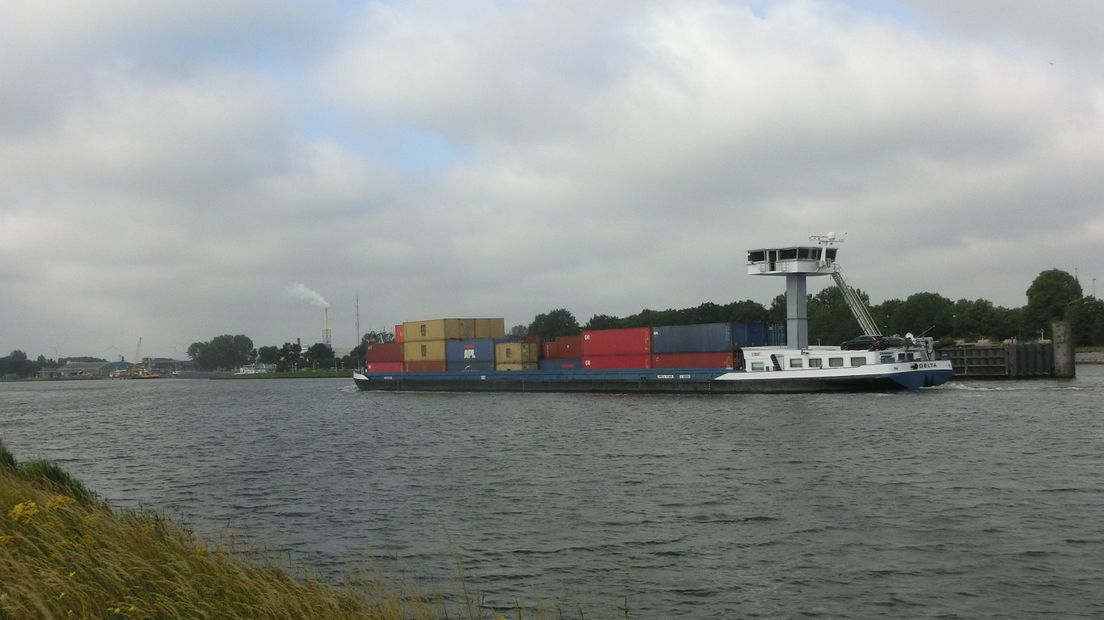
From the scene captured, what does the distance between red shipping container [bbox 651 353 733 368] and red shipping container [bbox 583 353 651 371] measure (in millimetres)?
753

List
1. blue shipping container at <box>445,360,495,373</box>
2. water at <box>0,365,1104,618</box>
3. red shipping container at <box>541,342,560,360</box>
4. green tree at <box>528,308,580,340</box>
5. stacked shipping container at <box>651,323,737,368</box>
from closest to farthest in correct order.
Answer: water at <box>0,365,1104,618</box>
stacked shipping container at <box>651,323,737,368</box>
red shipping container at <box>541,342,560,360</box>
blue shipping container at <box>445,360,495,373</box>
green tree at <box>528,308,580,340</box>

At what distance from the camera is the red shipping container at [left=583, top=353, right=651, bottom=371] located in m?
60.3

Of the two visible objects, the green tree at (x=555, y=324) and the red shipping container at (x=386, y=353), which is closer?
the red shipping container at (x=386, y=353)

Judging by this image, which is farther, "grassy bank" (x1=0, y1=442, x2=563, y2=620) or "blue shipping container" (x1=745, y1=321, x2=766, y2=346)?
"blue shipping container" (x1=745, y1=321, x2=766, y2=346)

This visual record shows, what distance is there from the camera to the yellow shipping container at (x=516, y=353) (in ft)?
227

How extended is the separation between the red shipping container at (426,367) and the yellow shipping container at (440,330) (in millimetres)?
2306

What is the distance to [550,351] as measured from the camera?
71500 millimetres

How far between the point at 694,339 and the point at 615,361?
272 inches

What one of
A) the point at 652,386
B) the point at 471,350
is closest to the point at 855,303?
the point at 652,386

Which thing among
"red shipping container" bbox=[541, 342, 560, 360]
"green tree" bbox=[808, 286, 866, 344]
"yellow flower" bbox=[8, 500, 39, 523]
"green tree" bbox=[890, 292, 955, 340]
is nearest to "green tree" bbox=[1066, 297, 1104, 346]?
"green tree" bbox=[890, 292, 955, 340]

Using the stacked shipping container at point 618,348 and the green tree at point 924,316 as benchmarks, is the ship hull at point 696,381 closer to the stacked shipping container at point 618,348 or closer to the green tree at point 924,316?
the stacked shipping container at point 618,348

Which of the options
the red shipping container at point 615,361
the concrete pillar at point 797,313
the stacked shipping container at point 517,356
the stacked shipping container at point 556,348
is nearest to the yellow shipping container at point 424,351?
the stacked shipping container at point 556,348

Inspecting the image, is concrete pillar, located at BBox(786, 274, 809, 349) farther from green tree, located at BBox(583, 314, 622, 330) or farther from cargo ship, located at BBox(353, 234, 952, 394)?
green tree, located at BBox(583, 314, 622, 330)

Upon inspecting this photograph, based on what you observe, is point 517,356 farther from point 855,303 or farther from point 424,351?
point 855,303
